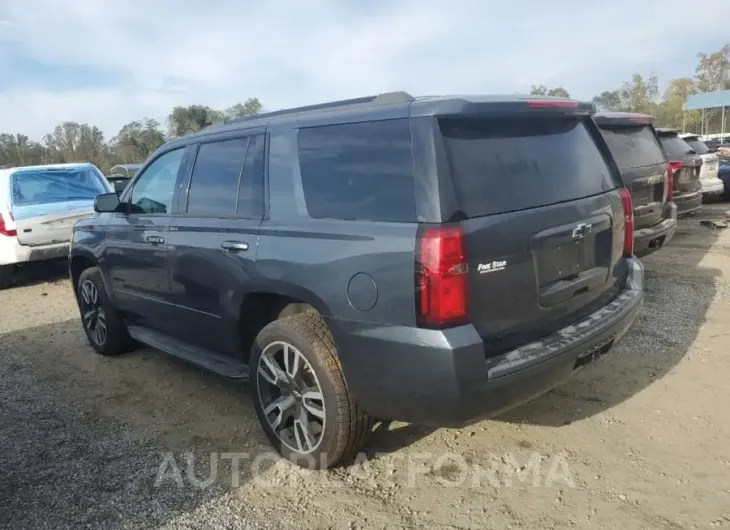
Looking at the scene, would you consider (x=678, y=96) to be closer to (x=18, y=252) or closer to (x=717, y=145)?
(x=717, y=145)

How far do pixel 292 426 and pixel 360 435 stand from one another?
1.53 feet

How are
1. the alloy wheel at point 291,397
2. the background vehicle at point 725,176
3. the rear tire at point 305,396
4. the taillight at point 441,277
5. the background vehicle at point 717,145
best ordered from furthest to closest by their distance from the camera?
the background vehicle at point 717,145 → the background vehicle at point 725,176 → the alloy wheel at point 291,397 → the rear tire at point 305,396 → the taillight at point 441,277

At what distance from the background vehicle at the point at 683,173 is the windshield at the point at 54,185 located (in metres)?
8.57

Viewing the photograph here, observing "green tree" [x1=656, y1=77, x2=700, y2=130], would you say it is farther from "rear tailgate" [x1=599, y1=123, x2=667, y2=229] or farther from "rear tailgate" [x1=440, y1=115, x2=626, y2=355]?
"rear tailgate" [x1=440, y1=115, x2=626, y2=355]

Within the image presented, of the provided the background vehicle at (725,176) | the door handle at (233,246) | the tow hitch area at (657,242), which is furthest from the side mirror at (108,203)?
the background vehicle at (725,176)

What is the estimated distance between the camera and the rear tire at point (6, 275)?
8.89 metres

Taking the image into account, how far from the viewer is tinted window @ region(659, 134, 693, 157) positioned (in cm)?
866

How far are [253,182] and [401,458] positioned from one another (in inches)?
70.2

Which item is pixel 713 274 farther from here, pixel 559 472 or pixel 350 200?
pixel 350 200

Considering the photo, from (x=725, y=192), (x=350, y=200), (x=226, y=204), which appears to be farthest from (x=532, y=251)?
(x=725, y=192)

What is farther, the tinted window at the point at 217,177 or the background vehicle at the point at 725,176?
the background vehicle at the point at 725,176

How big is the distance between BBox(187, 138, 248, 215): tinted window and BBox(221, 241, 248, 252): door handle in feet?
0.69

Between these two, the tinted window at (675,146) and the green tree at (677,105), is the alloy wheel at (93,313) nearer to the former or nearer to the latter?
the tinted window at (675,146)

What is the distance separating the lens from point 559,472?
3.10 metres
